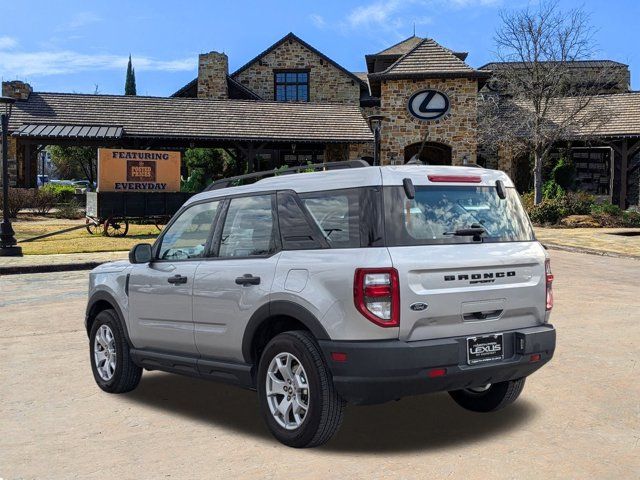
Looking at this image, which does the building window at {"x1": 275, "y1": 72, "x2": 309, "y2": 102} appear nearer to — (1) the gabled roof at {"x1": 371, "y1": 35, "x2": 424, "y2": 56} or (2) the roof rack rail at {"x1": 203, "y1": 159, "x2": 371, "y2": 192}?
(1) the gabled roof at {"x1": 371, "y1": 35, "x2": 424, "y2": 56}

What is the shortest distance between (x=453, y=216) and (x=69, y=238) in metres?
20.0

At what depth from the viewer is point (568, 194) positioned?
3094 cm

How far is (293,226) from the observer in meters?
4.80

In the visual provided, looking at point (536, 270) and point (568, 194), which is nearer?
point (536, 270)

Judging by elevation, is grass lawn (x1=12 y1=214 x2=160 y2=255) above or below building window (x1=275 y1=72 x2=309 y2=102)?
below

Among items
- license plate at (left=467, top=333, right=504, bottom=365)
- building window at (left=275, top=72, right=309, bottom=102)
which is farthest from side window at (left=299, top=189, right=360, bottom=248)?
building window at (left=275, top=72, right=309, bottom=102)

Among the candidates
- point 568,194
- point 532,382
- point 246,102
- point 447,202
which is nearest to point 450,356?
point 447,202

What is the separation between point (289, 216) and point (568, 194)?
28.3 metres

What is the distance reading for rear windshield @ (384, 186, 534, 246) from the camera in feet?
14.5

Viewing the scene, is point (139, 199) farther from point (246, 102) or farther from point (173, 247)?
point (173, 247)

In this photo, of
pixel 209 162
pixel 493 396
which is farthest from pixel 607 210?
pixel 493 396

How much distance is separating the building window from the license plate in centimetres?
4109

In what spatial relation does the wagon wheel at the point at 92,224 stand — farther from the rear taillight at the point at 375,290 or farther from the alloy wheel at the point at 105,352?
the rear taillight at the point at 375,290

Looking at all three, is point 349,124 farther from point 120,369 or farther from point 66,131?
point 120,369
